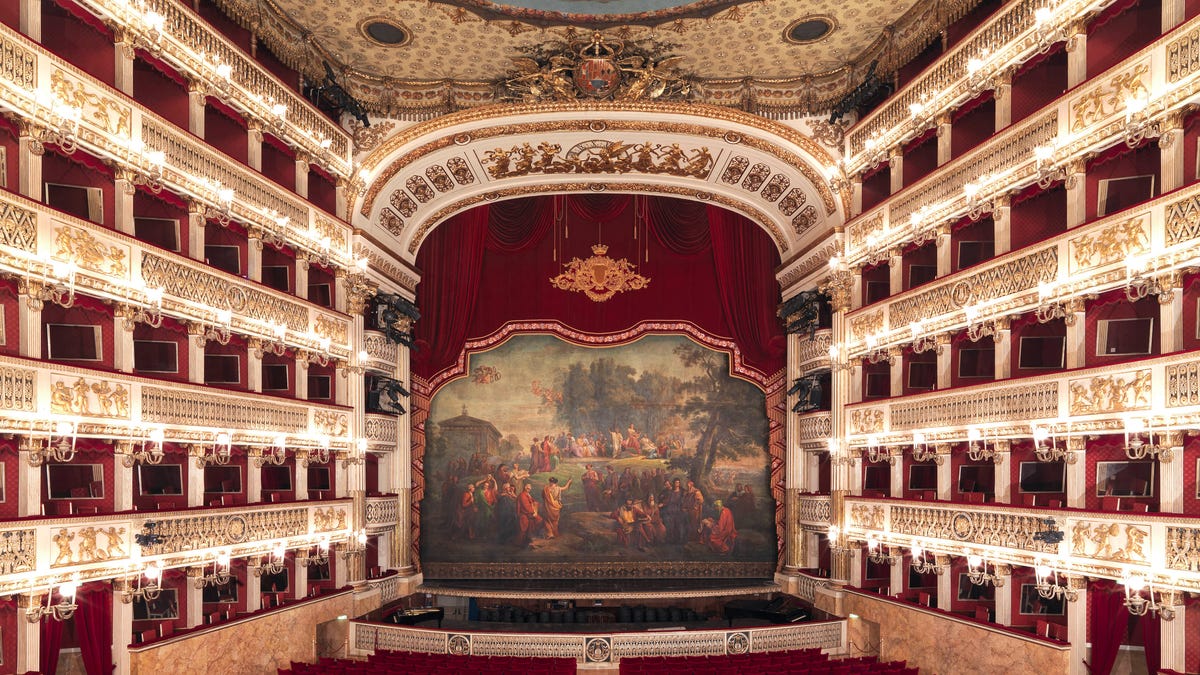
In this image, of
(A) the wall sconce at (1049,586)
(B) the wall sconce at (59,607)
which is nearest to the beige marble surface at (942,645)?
(A) the wall sconce at (1049,586)

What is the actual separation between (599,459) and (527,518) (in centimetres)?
238

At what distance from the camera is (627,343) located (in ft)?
82.7

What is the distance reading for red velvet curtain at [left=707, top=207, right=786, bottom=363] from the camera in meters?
24.5

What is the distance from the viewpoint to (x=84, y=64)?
14164 mm

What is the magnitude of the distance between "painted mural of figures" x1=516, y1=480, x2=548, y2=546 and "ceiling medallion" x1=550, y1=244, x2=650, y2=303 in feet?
17.6

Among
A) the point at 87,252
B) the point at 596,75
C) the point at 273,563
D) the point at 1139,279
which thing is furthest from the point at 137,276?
the point at 1139,279

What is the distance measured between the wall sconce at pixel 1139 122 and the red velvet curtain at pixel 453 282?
51.9 feet

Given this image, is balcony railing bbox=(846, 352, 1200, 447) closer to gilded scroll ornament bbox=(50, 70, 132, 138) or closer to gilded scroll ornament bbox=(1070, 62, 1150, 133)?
gilded scroll ornament bbox=(1070, 62, 1150, 133)

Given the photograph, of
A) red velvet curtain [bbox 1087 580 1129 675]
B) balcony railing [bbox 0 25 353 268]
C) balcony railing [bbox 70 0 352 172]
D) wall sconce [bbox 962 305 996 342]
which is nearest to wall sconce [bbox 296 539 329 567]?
balcony railing [bbox 0 25 353 268]

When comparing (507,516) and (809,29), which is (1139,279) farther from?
(507,516)

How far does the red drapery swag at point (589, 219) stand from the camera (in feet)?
80.6

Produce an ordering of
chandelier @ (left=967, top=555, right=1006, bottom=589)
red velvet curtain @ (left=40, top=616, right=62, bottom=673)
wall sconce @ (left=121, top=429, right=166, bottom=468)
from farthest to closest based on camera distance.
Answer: chandelier @ (left=967, top=555, right=1006, bottom=589) → wall sconce @ (left=121, top=429, right=166, bottom=468) → red velvet curtain @ (left=40, top=616, right=62, bottom=673)

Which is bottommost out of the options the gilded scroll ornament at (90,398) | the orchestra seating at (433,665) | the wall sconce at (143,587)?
the orchestra seating at (433,665)

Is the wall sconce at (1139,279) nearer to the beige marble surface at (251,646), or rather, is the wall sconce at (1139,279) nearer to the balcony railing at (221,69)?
the balcony railing at (221,69)
